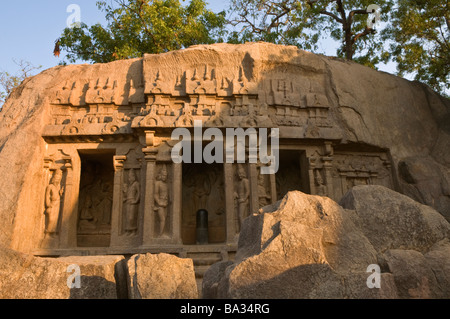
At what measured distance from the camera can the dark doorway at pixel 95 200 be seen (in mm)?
12047

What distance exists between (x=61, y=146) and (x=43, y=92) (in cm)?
193

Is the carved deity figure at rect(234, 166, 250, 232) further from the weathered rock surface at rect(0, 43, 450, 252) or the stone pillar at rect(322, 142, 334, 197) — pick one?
the stone pillar at rect(322, 142, 334, 197)

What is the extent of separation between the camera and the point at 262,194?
35.0 feet

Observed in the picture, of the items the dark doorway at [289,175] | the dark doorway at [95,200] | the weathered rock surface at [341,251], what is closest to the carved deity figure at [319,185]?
the dark doorway at [289,175]

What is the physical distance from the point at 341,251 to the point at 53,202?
357 inches

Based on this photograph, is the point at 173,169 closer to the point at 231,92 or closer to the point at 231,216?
the point at 231,216

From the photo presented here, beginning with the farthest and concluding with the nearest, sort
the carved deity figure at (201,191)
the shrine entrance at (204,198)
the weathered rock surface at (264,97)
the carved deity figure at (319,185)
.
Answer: the carved deity figure at (201,191) < the shrine entrance at (204,198) < the carved deity figure at (319,185) < the weathered rock surface at (264,97)

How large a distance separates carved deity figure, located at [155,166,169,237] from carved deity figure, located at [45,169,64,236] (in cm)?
283

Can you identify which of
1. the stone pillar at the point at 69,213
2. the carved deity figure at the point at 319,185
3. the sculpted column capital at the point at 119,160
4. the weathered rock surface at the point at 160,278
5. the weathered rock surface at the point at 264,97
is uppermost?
the weathered rock surface at the point at 264,97

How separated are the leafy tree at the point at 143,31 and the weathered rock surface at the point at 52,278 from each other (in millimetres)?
14142

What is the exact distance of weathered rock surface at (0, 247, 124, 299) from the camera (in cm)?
405

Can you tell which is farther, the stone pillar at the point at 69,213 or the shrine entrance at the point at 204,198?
the shrine entrance at the point at 204,198

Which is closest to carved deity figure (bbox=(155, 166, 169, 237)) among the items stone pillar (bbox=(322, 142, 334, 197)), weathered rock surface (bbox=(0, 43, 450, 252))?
weathered rock surface (bbox=(0, 43, 450, 252))

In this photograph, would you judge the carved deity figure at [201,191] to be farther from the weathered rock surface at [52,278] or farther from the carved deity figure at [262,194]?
the weathered rock surface at [52,278]
